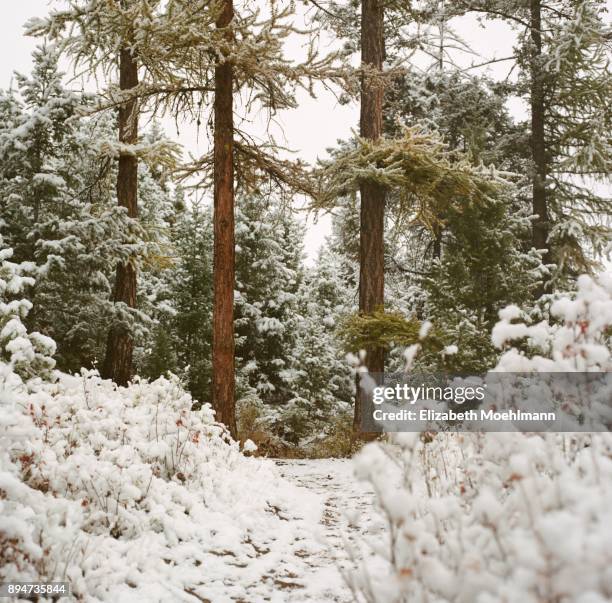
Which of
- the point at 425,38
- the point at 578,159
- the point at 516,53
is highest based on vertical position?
the point at 425,38

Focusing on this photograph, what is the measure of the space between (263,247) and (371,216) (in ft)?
28.6

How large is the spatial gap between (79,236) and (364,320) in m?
5.83

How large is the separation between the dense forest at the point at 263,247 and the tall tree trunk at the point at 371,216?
2.0 inches

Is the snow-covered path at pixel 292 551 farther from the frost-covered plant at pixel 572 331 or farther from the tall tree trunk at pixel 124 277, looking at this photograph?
the tall tree trunk at pixel 124 277

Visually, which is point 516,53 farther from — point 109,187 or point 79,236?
point 79,236

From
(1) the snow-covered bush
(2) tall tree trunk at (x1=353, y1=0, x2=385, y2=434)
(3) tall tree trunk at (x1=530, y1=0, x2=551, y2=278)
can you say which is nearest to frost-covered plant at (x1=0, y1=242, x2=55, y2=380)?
(1) the snow-covered bush

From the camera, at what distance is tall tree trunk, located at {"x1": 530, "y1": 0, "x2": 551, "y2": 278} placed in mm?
13422

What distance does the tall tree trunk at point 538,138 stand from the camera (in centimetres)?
1342

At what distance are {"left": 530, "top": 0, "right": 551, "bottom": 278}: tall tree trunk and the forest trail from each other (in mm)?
8093

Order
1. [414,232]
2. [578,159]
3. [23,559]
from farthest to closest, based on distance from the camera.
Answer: [414,232]
[578,159]
[23,559]

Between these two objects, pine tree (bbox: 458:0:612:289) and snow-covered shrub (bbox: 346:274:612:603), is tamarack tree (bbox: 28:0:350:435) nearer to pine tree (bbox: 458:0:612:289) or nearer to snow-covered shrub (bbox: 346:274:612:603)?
snow-covered shrub (bbox: 346:274:612:603)

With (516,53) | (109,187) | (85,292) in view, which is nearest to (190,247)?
(109,187)

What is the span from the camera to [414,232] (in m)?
16.8

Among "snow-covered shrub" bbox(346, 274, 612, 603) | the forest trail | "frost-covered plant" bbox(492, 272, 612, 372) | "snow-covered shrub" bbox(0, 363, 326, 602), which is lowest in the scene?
the forest trail
